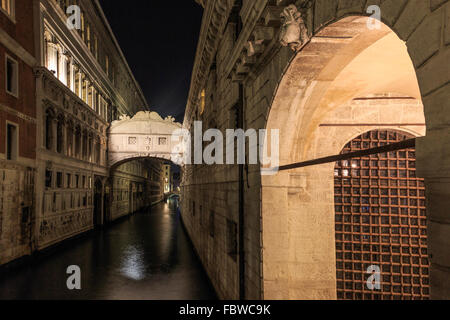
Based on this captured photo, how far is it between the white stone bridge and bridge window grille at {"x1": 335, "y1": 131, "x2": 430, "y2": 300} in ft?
75.7

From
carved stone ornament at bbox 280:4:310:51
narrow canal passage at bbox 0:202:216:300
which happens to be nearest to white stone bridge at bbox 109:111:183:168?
narrow canal passage at bbox 0:202:216:300

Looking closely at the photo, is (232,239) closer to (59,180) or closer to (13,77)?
(13,77)

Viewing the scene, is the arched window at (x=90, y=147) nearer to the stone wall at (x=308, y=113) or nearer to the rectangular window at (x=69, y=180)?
the rectangular window at (x=69, y=180)

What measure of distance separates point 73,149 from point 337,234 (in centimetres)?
1892

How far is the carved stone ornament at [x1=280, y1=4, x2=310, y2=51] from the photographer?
4062mm

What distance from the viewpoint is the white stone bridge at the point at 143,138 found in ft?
95.0

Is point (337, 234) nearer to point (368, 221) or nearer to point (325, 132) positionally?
point (368, 221)

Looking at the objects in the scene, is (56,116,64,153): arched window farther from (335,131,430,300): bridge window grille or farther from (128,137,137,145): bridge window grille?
(335,131,430,300): bridge window grille

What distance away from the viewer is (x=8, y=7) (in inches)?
545

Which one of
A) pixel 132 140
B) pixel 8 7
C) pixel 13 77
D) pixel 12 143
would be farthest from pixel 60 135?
pixel 132 140

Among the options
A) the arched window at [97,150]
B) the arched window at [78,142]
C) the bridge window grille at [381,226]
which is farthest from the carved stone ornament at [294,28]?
the arched window at [97,150]

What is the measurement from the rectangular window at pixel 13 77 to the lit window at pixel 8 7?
1836mm

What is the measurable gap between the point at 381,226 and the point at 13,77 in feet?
48.2

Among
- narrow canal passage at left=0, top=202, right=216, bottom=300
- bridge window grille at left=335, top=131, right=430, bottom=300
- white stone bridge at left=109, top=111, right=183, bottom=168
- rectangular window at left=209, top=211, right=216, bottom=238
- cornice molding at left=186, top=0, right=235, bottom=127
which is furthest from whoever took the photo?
white stone bridge at left=109, top=111, right=183, bottom=168
